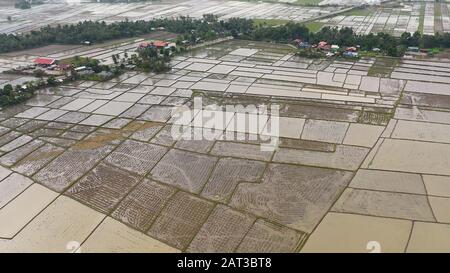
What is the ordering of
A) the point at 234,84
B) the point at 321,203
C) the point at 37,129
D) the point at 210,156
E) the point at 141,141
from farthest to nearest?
the point at 234,84
the point at 37,129
the point at 141,141
the point at 210,156
the point at 321,203

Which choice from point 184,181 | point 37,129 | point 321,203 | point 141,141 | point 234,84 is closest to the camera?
point 321,203

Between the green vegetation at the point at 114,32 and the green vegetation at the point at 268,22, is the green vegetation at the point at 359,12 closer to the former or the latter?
the green vegetation at the point at 268,22

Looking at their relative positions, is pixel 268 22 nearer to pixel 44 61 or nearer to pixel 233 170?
pixel 44 61

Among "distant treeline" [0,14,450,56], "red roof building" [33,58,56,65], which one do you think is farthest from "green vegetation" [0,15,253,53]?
"red roof building" [33,58,56,65]

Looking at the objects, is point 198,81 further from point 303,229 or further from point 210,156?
point 303,229

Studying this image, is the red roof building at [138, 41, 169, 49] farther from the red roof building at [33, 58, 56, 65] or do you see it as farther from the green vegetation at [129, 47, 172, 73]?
the red roof building at [33, 58, 56, 65]

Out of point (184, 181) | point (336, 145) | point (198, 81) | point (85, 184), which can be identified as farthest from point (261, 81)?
point (85, 184)

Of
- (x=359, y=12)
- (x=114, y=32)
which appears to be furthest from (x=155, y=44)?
(x=359, y=12)
